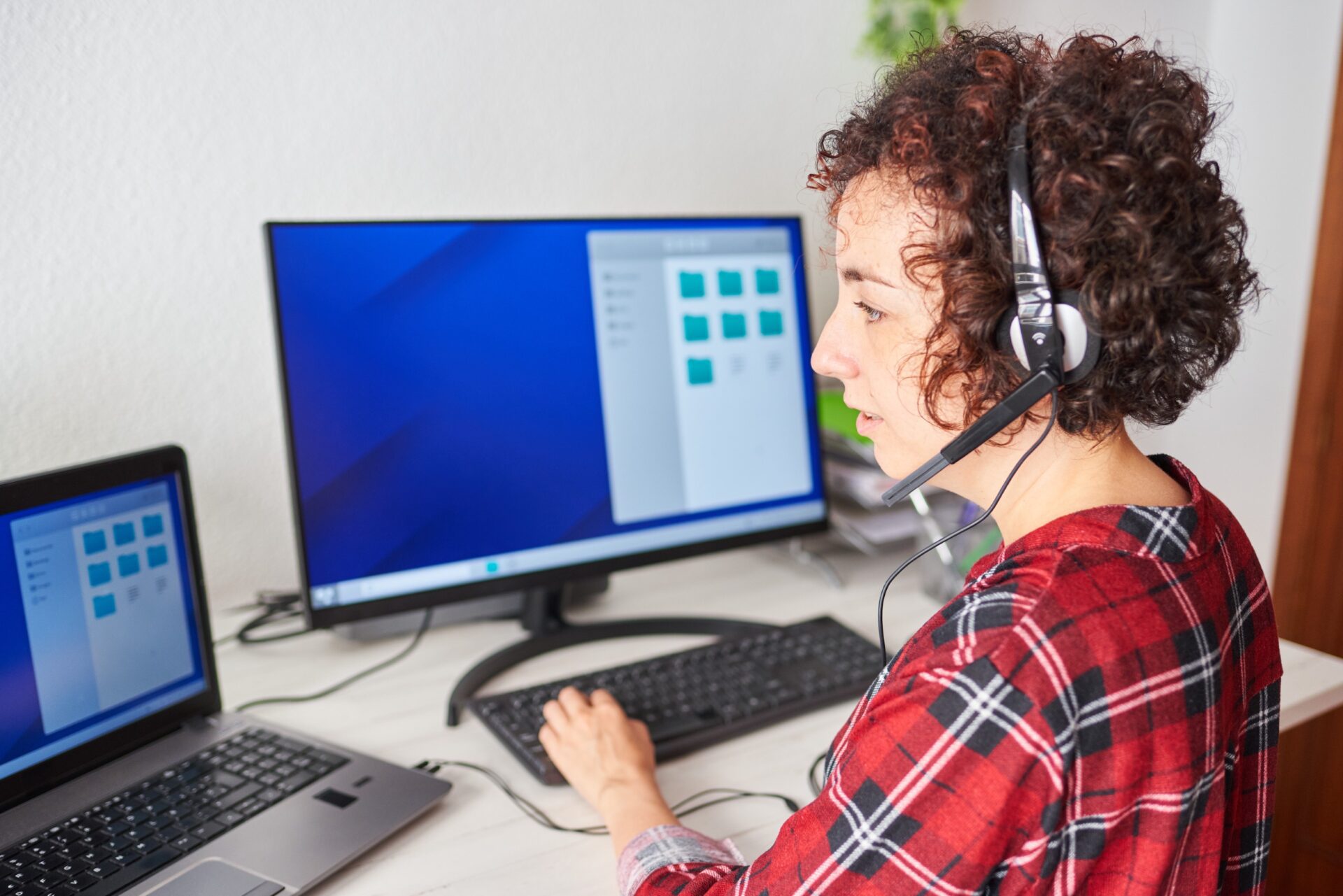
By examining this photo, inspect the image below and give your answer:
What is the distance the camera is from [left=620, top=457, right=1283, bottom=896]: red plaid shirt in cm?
53

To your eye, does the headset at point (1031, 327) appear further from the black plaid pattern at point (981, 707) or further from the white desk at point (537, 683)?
the white desk at point (537, 683)

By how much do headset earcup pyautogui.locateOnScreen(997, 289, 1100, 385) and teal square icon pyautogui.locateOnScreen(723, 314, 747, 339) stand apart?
22.9 inches

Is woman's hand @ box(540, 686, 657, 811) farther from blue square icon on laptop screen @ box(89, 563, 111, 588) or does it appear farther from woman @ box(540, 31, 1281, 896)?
blue square icon on laptop screen @ box(89, 563, 111, 588)

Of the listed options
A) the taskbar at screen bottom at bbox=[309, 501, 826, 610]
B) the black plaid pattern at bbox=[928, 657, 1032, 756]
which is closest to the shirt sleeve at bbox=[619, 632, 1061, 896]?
the black plaid pattern at bbox=[928, 657, 1032, 756]

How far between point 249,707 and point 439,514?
267mm

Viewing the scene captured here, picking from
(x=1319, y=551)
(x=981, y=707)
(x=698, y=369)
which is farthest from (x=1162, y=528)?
(x=1319, y=551)

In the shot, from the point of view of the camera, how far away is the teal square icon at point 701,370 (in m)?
1.15

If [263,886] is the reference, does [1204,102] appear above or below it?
above

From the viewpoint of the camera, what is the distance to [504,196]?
4.25 ft

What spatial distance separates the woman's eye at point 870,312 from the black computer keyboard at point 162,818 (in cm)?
57

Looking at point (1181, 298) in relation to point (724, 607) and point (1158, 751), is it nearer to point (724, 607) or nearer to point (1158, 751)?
point (1158, 751)

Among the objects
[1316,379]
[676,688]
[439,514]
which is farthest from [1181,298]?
[1316,379]

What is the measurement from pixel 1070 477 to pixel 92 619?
78 centimetres

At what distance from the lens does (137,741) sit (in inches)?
34.1
